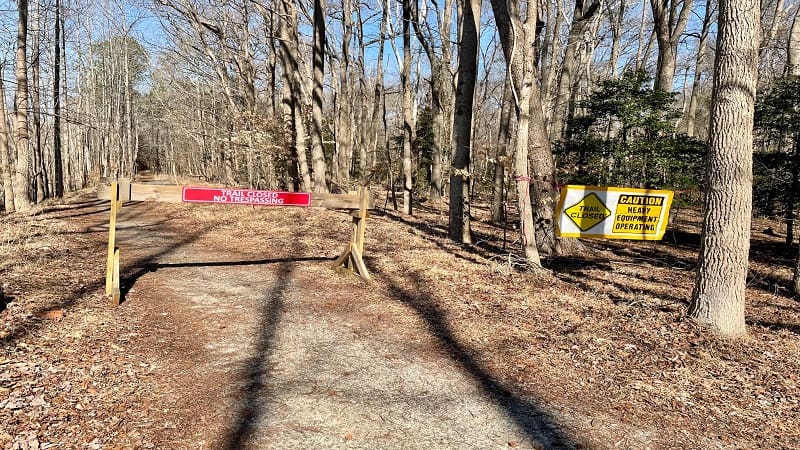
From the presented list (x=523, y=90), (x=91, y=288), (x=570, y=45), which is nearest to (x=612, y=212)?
(x=523, y=90)

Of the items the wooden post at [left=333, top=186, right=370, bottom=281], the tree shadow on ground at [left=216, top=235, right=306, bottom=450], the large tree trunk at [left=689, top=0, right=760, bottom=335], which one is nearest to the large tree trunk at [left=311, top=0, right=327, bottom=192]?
the wooden post at [left=333, top=186, right=370, bottom=281]

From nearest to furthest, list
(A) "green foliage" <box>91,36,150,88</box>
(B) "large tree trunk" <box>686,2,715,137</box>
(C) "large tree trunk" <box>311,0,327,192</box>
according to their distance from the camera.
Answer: (C) "large tree trunk" <box>311,0,327,192</box>, (B) "large tree trunk" <box>686,2,715,137</box>, (A) "green foliage" <box>91,36,150,88</box>

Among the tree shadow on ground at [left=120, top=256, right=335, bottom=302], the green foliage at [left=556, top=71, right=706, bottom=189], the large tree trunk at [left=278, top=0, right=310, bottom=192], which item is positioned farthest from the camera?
the large tree trunk at [left=278, top=0, right=310, bottom=192]

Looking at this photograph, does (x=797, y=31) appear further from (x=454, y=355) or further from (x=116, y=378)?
(x=116, y=378)

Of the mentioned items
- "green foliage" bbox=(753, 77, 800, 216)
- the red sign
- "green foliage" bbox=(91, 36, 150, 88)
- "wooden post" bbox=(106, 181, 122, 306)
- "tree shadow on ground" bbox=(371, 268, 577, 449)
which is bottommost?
"tree shadow on ground" bbox=(371, 268, 577, 449)

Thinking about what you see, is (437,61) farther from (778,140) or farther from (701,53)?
(701,53)

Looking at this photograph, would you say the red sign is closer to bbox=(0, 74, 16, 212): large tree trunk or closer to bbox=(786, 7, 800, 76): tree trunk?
bbox=(0, 74, 16, 212): large tree trunk

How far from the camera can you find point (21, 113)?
13.0m

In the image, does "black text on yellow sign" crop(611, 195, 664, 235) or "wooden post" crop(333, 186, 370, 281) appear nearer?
"wooden post" crop(333, 186, 370, 281)

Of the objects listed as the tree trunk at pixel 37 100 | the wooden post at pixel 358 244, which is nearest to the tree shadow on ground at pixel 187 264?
the wooden post at pixel 358 244

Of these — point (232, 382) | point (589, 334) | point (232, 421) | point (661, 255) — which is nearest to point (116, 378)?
point (232, 382)

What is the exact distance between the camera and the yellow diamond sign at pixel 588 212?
7059 millimetres

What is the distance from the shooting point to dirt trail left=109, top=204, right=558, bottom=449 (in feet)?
10.8

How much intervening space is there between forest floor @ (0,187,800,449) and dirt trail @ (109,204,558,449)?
2 cm
